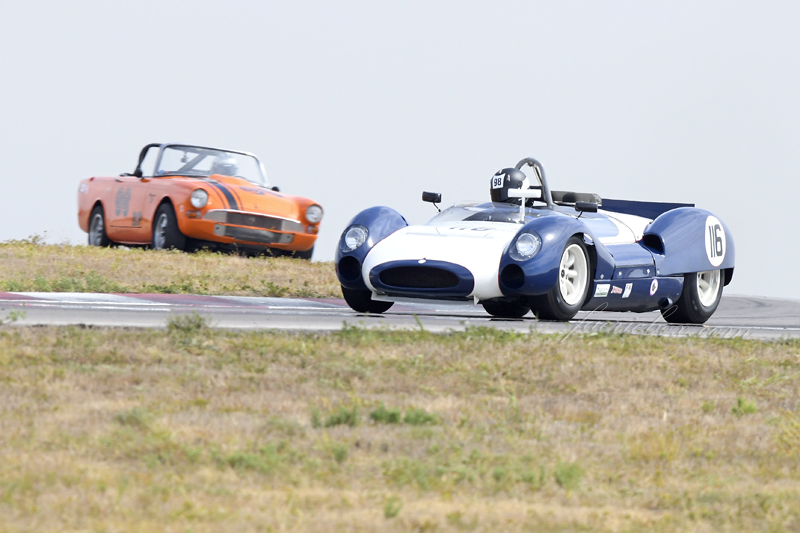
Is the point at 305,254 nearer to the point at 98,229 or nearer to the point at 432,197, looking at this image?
the point at 98,229

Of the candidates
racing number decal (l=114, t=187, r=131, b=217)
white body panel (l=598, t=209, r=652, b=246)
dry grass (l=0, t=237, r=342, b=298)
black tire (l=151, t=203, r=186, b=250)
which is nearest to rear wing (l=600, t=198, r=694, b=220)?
white body panel (l=598, t=209, r=652, b=246)

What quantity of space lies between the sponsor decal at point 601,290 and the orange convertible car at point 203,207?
26.1ft

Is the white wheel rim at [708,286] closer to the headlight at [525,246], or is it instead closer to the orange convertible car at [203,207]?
the headlight at [525,246]

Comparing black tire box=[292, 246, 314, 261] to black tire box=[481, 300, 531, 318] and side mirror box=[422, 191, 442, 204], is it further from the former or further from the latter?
black tire box=[481, 300, 531, 318]

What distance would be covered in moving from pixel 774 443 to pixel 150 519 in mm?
2777

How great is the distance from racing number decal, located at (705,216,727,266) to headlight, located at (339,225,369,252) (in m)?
3.64

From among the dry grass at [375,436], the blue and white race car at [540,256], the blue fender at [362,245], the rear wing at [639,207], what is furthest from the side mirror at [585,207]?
the dry grass at [375,436]

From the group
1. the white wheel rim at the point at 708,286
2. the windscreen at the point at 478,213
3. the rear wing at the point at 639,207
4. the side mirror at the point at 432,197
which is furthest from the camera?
the rear wing at the point at 639,207

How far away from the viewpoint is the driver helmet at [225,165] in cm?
1719

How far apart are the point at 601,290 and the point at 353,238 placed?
219 centimetres

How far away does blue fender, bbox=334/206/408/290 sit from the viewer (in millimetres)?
9051

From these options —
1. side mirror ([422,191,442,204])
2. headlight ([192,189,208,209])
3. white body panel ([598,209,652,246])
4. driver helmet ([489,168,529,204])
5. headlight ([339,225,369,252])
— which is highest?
driver helmet ([489,168,529,204])

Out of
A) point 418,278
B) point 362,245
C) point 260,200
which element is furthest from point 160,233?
point 418,278

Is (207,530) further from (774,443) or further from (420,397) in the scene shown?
(774,443)
